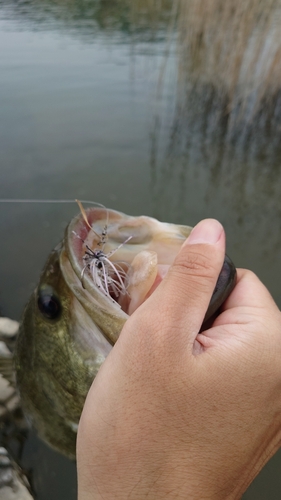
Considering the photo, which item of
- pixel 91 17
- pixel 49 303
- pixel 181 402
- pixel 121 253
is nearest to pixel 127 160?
pixel 121 253

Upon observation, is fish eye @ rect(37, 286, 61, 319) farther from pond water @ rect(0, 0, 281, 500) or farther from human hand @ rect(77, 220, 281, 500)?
pond water @ rect(0, 0, 281, 500)

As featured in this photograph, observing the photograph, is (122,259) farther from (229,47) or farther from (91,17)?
(91,17)

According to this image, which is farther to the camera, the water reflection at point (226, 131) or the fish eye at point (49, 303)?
the water reflection at point (226, 131)

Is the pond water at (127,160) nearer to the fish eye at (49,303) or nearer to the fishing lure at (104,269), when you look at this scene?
the fish eye at (49,303)

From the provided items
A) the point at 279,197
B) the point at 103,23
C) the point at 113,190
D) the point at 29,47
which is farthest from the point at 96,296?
the point at 103,23

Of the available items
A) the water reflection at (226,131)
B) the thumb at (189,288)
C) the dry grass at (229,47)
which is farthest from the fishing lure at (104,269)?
the dry grass at (229,47)

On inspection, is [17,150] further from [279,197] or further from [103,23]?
[103,23]

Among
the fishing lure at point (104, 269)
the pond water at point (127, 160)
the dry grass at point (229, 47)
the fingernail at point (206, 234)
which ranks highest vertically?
the dry grass at point (229, 47)
